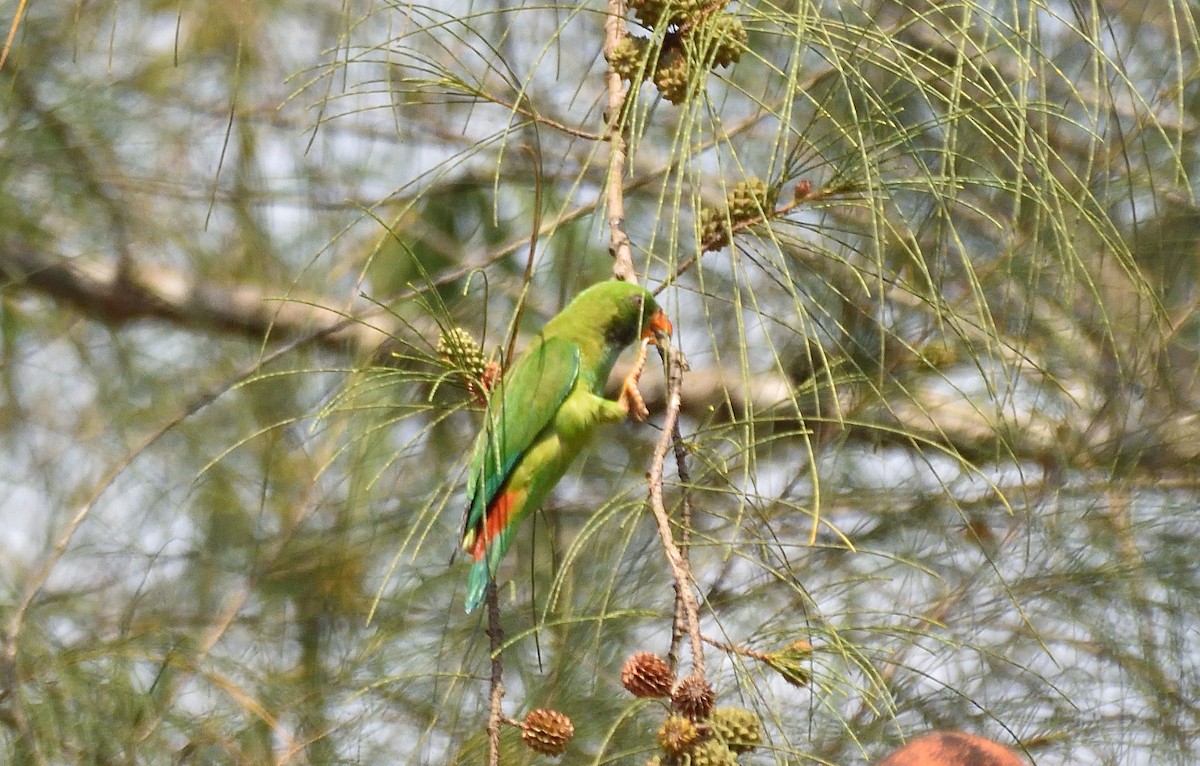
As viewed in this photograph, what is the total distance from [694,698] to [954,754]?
0.64 feet

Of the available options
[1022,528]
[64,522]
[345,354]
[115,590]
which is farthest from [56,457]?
[1022,528]

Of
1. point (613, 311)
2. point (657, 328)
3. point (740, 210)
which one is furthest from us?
point (613, 311)

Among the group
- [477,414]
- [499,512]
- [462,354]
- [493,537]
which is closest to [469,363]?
[462,354]

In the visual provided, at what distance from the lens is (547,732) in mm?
1234

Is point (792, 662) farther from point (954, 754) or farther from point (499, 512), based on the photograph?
point (499, 512)

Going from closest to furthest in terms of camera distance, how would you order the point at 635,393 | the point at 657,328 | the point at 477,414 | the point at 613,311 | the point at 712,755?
1. the point at 712,755
2. the point at 657,328
3. the point at 635,393
4. the point at 613,311
5. the point at 477,414

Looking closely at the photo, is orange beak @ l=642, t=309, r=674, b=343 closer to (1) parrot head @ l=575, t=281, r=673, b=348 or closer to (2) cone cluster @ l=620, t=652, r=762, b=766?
(1) parrot head @ l=575, t=281, r=673, b=348

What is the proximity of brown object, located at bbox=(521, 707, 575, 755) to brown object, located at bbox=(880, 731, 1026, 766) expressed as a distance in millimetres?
402

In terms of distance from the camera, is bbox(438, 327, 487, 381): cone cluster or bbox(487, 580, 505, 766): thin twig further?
bbox(438, 327, 487, 381): cone cluster

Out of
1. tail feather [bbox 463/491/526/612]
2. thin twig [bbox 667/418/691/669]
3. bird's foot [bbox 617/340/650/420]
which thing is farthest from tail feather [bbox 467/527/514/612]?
thin twig [bbox 667/418/691/669]

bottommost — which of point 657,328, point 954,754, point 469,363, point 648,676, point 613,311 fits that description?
point 954,754

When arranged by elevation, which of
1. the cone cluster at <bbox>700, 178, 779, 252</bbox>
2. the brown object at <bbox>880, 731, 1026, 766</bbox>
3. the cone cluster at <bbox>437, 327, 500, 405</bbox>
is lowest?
the brown object at <bbox>880, 731, 1026, 766</bbox>

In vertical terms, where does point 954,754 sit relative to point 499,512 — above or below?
below

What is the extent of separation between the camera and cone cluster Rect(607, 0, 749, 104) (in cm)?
110
